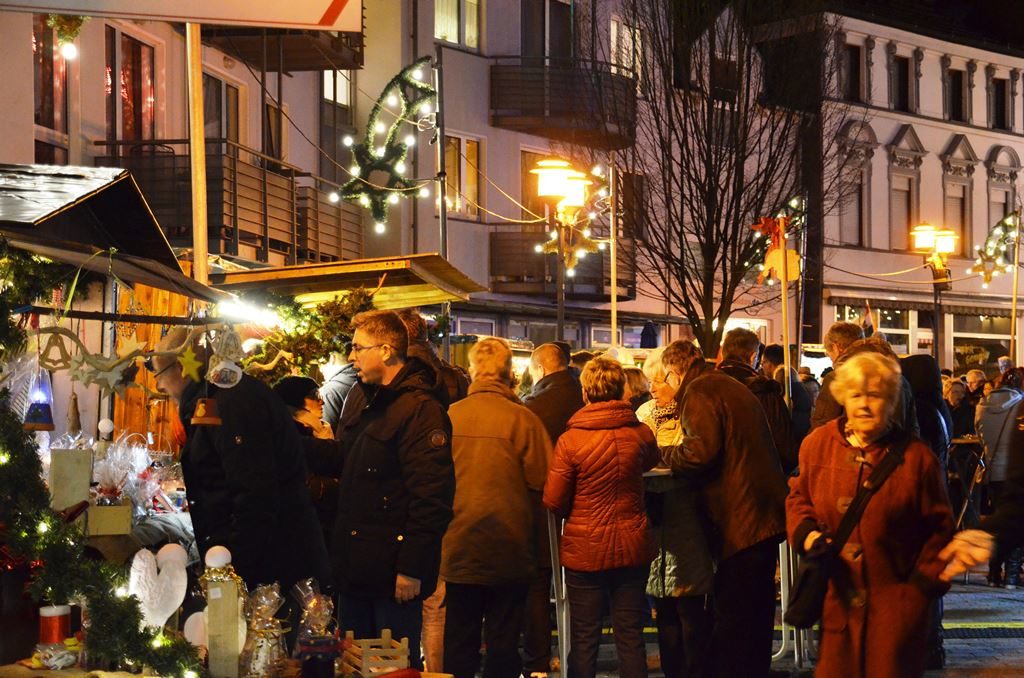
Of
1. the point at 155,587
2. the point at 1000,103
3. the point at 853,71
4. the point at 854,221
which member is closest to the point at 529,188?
the point at 854,221

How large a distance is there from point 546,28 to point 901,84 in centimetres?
1672

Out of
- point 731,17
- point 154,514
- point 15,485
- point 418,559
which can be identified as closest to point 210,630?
point 15,485

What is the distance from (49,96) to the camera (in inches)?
653

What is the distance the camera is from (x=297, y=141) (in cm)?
2534

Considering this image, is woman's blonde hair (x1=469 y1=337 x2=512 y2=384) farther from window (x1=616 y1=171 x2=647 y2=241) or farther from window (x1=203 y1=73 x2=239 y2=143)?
window (x1=616 y1=171 x2=647 y2=241)

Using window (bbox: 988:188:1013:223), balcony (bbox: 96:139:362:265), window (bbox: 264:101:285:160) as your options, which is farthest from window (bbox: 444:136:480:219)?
window (bbox: 988:188:1013:223)

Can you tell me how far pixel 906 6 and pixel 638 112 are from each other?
19443 mm

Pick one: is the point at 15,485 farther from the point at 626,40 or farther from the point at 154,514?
the point at 626,40

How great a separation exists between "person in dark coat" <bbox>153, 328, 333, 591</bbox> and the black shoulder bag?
225 cm

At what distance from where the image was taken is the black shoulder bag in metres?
6.28

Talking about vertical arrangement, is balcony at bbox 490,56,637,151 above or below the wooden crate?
above

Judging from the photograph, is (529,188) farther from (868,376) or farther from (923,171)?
(868,376)

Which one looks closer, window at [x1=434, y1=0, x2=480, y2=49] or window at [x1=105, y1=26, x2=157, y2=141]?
window at [x1=105, y1=26, x2=157, y2=141]

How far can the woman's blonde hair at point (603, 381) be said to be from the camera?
884 cm
